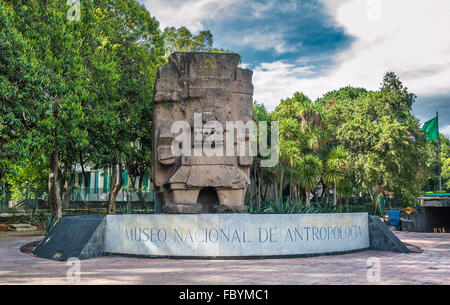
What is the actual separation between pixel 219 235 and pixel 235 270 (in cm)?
165

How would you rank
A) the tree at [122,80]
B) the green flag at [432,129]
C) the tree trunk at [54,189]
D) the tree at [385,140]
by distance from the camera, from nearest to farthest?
the tree at [122,80]
the tree trunk at [54,189]
the tree at [385,140]
the green flag at [432,129]

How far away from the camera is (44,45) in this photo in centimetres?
1424

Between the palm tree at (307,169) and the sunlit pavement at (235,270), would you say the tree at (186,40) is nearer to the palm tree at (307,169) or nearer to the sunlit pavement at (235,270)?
the palm tree at (307,169)

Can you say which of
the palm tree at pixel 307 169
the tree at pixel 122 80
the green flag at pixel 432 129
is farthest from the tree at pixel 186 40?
the green flag at pixel 432 129

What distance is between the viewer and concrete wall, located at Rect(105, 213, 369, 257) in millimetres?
9836

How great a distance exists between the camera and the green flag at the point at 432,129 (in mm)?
29484

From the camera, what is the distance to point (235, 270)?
828cm

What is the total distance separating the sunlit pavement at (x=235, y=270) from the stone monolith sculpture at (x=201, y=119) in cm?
219

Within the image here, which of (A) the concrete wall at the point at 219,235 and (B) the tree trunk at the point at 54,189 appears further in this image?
(B) the tree trunk at the point at 54,189

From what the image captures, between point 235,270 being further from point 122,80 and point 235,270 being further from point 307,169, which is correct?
point 307,169

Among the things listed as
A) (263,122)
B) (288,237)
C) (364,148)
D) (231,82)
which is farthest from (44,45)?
(364,148)

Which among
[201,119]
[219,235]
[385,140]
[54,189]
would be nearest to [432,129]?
[385,140]

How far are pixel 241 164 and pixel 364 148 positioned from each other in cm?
2056

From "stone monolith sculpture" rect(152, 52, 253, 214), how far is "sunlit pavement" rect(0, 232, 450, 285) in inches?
86.3
